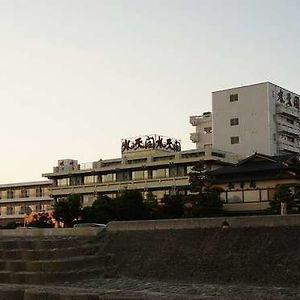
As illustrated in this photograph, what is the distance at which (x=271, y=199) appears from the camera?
50.0 metres

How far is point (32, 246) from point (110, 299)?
12672mm

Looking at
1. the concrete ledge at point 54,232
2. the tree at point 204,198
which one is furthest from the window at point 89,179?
the concrete ledge at point 54,232

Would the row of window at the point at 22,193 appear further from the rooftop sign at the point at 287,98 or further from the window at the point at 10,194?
the rooftop sign at the point at 287,98

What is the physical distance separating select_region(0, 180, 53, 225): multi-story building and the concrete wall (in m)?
60.6

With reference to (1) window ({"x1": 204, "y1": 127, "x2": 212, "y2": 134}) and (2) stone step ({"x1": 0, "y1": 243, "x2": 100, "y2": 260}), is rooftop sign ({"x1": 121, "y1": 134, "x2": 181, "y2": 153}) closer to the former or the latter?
(1) window ({"x1": 204, "y1": 127, "x2": 212, "y2": 134})

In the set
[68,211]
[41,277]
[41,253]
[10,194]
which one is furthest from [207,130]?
[41,277]

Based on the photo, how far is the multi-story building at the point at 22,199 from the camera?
303 feet

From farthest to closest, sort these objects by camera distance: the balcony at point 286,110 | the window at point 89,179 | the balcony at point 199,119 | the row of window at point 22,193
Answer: the row of window at point 22,193 < the balcony at point 199,119 < the window at point 89,179 < the balcony at point 286,110

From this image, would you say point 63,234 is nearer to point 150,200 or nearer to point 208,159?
point 150,200

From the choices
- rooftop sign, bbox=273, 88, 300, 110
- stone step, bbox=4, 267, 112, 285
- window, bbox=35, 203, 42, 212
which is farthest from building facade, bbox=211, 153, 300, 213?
window, bbox=35, 203, 42, 212

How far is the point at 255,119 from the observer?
78125mm

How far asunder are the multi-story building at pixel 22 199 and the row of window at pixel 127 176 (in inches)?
324

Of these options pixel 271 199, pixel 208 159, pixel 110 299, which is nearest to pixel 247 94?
pixel 208 159

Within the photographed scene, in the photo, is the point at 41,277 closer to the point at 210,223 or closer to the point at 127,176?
the point at 210,223
